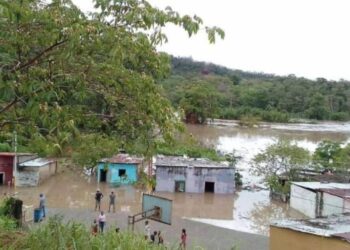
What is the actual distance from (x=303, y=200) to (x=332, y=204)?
72.9 inches

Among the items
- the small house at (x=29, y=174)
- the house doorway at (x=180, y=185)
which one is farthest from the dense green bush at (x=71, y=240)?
the house doorway at (x=180, y=185)

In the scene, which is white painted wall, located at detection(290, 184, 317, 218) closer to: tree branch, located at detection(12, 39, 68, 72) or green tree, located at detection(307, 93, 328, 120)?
tree branch, located at detection(12, 39, 68, 72)

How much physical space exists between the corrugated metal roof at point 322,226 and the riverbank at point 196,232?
112 inches

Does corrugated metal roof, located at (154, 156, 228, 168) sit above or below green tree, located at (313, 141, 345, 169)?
below

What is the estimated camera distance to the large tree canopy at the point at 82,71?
5129 millimetres

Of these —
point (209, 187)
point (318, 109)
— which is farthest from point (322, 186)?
point (318, 109)

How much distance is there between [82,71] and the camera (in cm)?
584

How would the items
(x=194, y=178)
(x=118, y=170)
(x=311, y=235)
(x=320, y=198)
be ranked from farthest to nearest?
(x=118, y=170) → (x=194, y=178) → (x=320, y=198) → (x=311, y=235)

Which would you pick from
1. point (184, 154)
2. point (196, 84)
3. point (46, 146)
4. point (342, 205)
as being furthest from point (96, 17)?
point (196, 84)

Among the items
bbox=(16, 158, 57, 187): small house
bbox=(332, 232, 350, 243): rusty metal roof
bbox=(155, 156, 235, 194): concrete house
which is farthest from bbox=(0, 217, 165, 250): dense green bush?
bbox=(16, 158, 57, 187): small house

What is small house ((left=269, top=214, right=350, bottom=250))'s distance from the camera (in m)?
12.2

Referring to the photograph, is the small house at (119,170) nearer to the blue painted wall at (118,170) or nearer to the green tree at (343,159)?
the blue painted wall at (118,170)

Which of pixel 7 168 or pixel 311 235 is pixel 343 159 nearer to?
pixel 7 168

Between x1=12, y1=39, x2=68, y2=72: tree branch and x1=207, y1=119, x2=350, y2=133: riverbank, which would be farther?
x1=207, y1=119, x2=350, y2=133: riverbank
